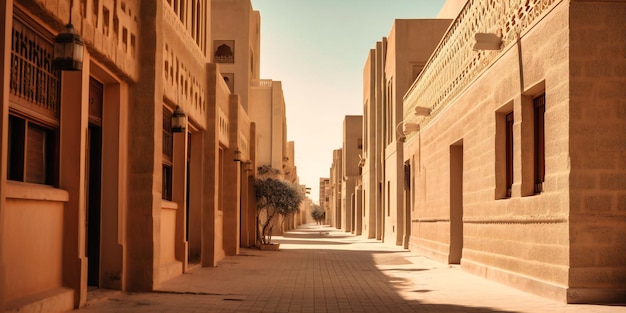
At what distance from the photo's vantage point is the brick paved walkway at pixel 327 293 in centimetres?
891

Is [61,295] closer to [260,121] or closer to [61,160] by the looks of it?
[61,160]

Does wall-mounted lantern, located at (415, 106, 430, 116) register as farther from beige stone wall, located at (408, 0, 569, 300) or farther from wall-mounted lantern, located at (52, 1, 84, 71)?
wall-mounted lantern, located at (52, 1, 84, 71)

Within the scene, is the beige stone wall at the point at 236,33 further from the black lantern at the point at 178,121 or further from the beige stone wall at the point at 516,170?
the black lantern at the point at 178,121

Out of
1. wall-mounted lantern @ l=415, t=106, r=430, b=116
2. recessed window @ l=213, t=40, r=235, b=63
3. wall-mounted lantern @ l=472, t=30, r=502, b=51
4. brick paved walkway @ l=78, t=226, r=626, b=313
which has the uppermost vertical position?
recessed window @ l=213, t=40, r=235, b=63

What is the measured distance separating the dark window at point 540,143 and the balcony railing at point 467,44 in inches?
44.1

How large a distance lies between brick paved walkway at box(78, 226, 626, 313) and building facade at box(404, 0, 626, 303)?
468 millimetres

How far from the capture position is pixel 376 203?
120 feet

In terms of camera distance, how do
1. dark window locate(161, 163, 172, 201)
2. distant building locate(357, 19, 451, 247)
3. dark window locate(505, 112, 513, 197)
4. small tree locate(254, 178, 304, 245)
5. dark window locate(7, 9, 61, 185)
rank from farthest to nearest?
1. distant building locate(357, 19, 451, 247)
2. small tree locate(254, 178, 304, 245)
3. dark window locate(161, 163, 172, 201)
4. dark window locate(505, 112, 513, 197)
5. dark window locate(7, 9, 61, 185)

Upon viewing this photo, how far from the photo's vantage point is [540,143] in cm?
1109

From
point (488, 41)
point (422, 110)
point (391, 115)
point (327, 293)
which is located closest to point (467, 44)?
point (488, 41)

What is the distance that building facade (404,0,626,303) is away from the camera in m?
9.02

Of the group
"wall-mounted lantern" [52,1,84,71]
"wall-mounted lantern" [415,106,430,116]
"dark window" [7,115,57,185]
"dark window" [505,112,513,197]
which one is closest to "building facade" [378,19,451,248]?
"wall-mounted lantern" [415,106,430,116]

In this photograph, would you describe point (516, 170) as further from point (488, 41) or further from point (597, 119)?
point (597, 119)

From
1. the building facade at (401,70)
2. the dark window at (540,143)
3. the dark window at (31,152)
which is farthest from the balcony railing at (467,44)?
the dark window at (31,152)
